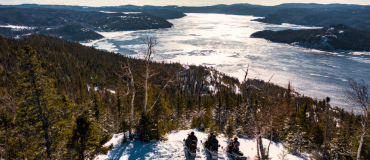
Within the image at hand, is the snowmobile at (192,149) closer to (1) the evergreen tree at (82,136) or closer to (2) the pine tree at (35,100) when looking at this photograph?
(1) the evergreen tree at (82,136)

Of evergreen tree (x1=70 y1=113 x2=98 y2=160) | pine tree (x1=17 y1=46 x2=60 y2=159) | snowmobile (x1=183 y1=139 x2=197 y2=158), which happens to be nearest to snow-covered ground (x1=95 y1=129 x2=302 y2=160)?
snowmobile (x1=183 y1=139 x2=197 y2=158)

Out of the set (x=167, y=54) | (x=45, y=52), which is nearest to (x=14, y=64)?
(x=45, y=52)

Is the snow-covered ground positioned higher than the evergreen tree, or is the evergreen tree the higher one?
the evergreen tree

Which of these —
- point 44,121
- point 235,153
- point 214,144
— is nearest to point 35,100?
point 44,121

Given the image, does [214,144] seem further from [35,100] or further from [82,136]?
[35,100]

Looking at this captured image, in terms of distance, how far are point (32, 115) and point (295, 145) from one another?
30.2m

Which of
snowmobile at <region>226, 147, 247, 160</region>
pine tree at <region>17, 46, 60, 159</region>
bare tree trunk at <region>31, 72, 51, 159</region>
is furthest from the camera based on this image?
snowmobile at <region>226, 147, 247, 160</region>

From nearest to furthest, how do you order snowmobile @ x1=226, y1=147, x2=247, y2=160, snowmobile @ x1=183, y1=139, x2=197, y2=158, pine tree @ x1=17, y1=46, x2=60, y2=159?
pine tree @ x1=17, y1=46, x2=60, y2=159
snowmobile @ x1=183, y1=139, x2=197, y2=158
snowmobile @ x1=226, y1=147, x2=247, y2=160

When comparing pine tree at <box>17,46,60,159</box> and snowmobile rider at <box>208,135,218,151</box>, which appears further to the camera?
snowmobile rider at <box>208,135,218,151</box>

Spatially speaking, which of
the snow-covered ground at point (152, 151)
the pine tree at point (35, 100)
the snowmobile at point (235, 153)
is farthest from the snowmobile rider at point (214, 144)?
the pine tree at point (35, 100)

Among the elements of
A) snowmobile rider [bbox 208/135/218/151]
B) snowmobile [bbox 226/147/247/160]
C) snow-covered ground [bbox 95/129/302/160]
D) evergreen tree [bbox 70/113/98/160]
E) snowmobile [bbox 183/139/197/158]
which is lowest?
snow-covered ground [bbox 95/129/302/160]

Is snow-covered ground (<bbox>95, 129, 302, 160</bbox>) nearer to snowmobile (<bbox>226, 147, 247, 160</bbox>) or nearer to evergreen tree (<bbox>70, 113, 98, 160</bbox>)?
snowmobile (<bbox>226, 147, 247, 160</bbox>)

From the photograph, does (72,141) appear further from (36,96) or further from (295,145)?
(295,145)

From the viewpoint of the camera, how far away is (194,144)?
14.2 metres
